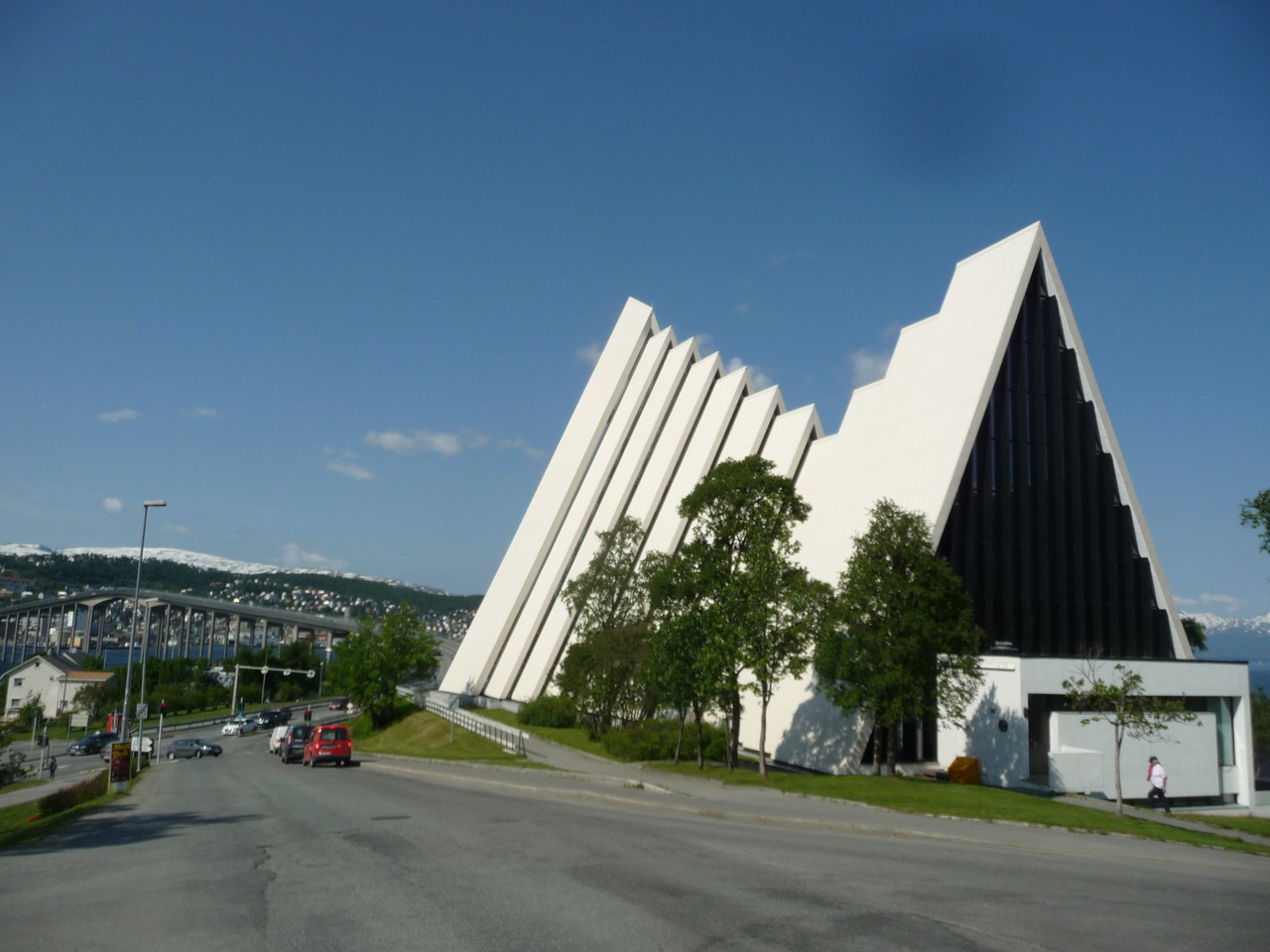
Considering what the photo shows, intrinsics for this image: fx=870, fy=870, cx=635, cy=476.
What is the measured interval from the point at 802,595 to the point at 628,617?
1474cm

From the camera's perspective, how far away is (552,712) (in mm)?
41750

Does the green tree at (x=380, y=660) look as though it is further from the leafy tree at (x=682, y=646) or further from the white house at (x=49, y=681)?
the white house at (x=49, y=681)

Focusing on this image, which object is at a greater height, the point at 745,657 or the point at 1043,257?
the point at 1043,257

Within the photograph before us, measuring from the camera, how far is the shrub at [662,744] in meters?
30.4

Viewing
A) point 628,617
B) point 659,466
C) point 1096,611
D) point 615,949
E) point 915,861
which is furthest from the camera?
point 659,466

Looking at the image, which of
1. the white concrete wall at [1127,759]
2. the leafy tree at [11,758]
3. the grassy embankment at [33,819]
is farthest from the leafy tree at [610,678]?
the leafy tree at [11,758]

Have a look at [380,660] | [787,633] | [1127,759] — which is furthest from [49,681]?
[1127,759]

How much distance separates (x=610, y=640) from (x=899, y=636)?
560 inches

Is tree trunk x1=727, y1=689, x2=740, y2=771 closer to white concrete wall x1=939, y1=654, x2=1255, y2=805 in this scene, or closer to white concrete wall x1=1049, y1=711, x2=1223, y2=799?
white concrete wall x1=939, y1=654, x2=1255, y2=805

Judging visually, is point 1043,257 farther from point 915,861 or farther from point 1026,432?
point 915,861

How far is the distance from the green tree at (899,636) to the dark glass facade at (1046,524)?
7463 millimetres

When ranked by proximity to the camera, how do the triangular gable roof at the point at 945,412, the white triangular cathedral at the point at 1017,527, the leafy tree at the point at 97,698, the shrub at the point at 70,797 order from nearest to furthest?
the shrub at the point at 70,797
the white triangular cathedral at the point at 1017,527
the triangular gable roof at the point at 945,412
the leafy tree at the point at 97,698

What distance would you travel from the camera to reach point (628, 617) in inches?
1517

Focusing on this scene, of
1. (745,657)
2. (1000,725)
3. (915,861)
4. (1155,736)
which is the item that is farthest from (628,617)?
(915,861)
